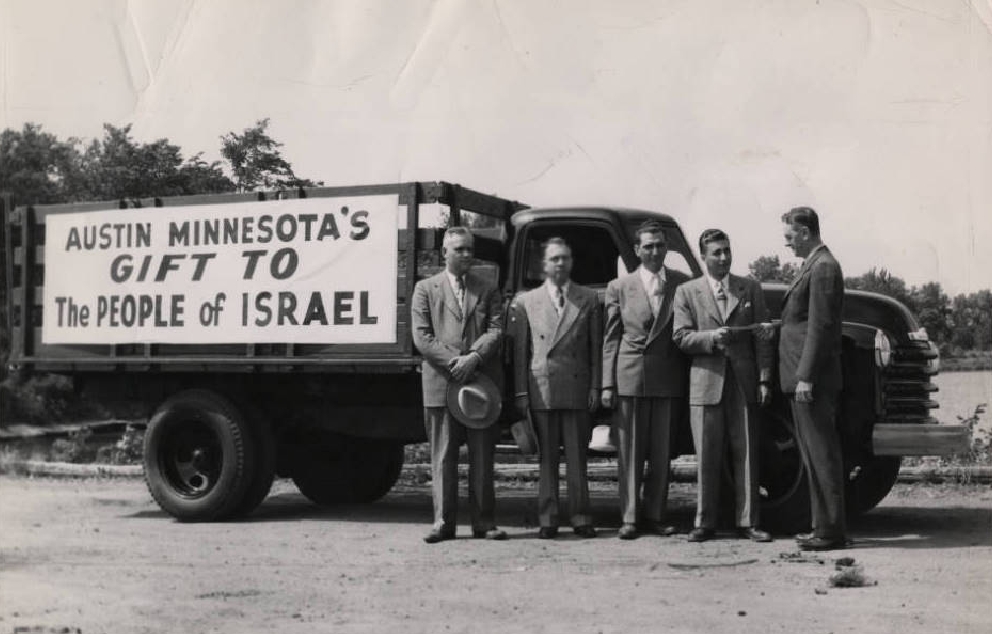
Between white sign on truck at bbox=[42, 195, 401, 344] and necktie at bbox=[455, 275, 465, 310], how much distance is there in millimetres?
833

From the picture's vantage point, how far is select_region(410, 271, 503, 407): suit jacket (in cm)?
795

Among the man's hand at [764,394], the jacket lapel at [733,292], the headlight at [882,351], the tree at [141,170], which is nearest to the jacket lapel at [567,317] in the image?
the jacket lapel at [733,292]

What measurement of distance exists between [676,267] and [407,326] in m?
2.06

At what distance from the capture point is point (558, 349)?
7.91m

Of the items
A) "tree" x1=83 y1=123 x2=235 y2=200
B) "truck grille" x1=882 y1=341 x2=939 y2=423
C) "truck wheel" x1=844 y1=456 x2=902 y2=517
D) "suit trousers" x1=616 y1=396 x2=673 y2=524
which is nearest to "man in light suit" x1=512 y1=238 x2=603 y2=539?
"suit trousers" x1=616 y1=396 x2=673 y2=524

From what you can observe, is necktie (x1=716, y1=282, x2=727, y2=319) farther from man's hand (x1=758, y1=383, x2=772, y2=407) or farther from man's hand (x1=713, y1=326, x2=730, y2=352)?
man's hand (x1=758, y1=383, x2=772, y2=407)

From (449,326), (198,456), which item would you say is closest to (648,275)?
(449,326)

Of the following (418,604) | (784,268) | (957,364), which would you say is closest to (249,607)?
(418,604)

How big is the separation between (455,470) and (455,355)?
2.49 ft

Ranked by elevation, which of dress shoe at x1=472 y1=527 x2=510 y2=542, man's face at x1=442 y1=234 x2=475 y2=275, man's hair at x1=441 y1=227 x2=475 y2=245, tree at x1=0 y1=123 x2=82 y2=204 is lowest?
dress shoe at x1=472 y1=527 x2=510 y2=542

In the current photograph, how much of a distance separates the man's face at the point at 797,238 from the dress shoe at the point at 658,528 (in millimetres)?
1941

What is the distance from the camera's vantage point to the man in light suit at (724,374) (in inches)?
302

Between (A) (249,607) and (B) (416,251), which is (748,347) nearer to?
(B) (416,251)

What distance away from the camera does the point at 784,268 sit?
12.6m
